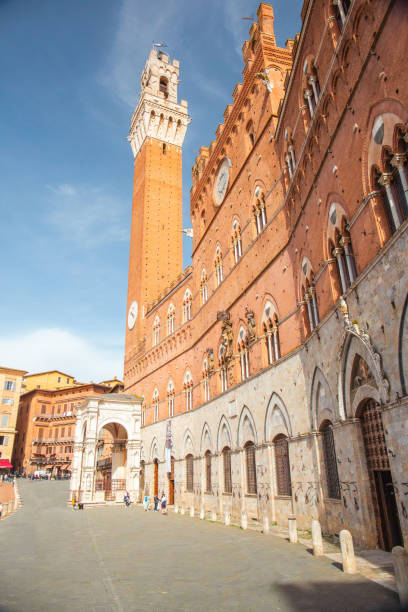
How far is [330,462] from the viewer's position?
38.6 ft

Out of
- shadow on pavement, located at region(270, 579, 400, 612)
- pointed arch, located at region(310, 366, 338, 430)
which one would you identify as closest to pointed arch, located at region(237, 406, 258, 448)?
pointed arch, located at region(310, 366, 338, 430)

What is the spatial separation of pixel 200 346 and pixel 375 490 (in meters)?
17.3

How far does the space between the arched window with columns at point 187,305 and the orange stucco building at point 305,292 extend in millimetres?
577

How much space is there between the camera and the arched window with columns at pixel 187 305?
30250mm

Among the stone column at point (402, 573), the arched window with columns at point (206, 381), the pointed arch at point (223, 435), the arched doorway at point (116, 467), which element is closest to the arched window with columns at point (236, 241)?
the arched window with columns at point (206, 381)

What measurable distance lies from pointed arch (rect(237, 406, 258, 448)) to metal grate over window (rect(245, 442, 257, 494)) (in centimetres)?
28

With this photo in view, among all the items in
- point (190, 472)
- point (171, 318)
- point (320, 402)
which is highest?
point (171, 318)

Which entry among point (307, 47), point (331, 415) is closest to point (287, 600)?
point (331, 415)

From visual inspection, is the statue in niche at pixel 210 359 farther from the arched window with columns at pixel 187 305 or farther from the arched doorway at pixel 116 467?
the arched doorway at pixel 116 467

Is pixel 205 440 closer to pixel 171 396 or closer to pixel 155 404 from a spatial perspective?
pixel 171 396

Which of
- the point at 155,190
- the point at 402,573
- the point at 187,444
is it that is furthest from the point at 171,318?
the point at 402,573

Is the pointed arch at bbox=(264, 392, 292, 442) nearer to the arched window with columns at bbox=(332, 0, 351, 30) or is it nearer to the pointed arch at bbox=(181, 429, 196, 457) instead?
the pointed arch at bbox=(181, 429, 196, 457)

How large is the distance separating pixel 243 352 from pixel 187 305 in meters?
11.8

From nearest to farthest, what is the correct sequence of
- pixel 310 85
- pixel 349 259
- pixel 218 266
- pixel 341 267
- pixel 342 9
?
pixel 342 9, pixel 349 259, pixel 341 267, pixel 310 85, pixel 218 266
